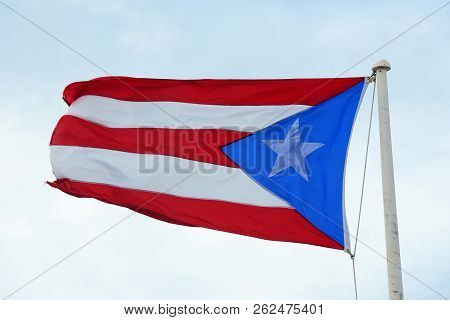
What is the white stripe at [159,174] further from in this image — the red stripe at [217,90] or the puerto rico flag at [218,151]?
the red stripe at [217,90]

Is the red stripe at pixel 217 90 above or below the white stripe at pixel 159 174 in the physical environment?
above

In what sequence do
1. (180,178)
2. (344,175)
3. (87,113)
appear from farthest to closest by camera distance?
(87,113), (180,178), (344,175)

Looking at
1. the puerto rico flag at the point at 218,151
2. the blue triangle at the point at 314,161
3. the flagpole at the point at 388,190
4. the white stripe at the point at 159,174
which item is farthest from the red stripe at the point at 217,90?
the white stripe at the point at 159,174

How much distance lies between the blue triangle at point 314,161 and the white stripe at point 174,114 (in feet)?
0.57

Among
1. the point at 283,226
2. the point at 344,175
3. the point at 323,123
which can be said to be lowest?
the point at 283,226

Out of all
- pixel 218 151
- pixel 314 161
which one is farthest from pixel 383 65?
pixel 218 151

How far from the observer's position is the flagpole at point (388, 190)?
313 inches

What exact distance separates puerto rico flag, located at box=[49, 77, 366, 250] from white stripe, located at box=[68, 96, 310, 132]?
0.04 feet

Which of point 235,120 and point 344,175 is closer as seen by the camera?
point 344,175

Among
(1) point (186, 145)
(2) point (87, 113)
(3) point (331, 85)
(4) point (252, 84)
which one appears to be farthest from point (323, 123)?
(2) point (87, 113)

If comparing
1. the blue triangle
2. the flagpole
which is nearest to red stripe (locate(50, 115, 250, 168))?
the blue triangle

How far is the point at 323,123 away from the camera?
372 inches

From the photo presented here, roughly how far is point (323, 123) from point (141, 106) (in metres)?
2.53

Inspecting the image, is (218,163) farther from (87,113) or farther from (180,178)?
(87,113)
